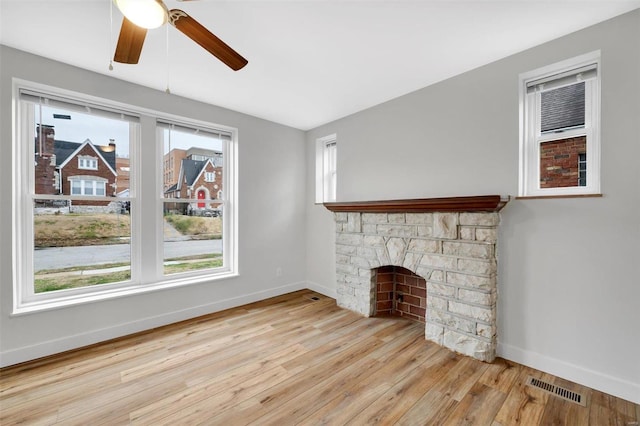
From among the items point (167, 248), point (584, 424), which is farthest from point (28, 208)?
point (584, 424)

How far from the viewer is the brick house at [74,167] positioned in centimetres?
244

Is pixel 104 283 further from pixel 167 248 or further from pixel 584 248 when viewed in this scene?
pixel 584 248

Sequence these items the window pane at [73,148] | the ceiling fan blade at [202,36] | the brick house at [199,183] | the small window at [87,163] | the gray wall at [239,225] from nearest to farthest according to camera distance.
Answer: the ceiling fan blade at [202,36] → the gray wall at [239,225] → the window pane at [73,148] → the small window at [87,163] → the brick house at [199,183]

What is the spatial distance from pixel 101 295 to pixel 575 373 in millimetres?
4143

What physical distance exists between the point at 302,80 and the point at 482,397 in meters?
3.05

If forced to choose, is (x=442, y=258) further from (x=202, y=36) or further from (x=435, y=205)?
(x=202, y=36)

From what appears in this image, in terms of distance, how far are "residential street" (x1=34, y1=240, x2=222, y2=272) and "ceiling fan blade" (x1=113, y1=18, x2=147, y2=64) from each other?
195cm

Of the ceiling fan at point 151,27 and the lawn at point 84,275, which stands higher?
the ceiling fan at point 151,27

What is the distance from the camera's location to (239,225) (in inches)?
141

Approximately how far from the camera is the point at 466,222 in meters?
2.37

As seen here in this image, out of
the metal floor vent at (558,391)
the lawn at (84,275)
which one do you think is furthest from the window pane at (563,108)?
the lawn at (84,275)

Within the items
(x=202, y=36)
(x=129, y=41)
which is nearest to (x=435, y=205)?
(x=202, y=36)

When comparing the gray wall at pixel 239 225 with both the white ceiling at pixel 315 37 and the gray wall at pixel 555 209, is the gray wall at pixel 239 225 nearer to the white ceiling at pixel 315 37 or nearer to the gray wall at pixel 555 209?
the white ceiling at pixel 315 37

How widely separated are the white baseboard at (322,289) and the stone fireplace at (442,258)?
56 cm
